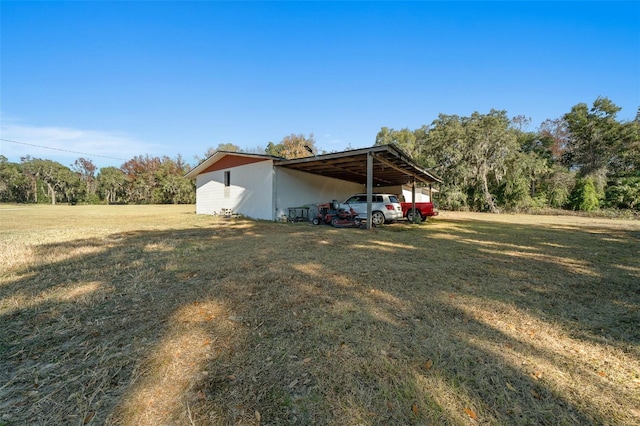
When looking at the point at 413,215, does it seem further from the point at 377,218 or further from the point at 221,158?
the point at 221,158

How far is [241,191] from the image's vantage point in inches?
588

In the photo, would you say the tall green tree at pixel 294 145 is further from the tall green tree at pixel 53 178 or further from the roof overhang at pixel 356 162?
the tall green tree at pixel 53 178

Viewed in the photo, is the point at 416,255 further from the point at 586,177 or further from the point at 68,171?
the point at 68,171

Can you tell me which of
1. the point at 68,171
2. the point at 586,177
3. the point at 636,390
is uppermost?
the point at 68,171

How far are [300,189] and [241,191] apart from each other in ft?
11.4

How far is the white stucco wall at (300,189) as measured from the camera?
13.4 meters

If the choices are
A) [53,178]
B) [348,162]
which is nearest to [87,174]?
[53,178]

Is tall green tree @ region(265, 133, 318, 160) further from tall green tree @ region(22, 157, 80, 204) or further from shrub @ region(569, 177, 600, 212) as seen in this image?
tall green tree @ region(22, 157, 80, 204)

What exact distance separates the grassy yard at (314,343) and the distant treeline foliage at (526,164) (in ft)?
68.3

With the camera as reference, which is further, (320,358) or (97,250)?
(97,250)

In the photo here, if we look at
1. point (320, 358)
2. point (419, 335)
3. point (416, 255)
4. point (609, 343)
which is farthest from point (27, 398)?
point (416, 255)

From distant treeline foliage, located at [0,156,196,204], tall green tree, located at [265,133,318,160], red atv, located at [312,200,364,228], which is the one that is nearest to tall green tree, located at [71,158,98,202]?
distant treeline foliage, located at [0,156,196,204]

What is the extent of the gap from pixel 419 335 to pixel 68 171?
61033mm

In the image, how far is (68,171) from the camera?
44062mm
